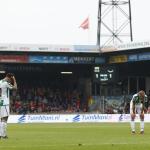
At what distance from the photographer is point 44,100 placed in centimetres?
5691

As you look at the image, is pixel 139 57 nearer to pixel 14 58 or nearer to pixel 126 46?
pixel 126 46

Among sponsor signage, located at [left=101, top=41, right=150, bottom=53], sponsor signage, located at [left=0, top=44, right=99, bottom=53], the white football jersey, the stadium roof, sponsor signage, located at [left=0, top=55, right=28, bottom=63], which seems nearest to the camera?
the white football jersey

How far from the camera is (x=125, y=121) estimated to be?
A: 43.5 meters

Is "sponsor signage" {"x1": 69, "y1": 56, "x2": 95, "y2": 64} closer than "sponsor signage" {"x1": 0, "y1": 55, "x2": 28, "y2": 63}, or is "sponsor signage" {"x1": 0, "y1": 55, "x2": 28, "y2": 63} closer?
"sponsor signage" {"x1": 0, "y1": 55, "x2": 28, "y2": 63}

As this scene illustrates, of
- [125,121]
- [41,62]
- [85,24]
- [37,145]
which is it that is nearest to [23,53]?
[41,62]

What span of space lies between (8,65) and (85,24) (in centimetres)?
771

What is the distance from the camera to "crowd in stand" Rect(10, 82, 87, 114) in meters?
55.6

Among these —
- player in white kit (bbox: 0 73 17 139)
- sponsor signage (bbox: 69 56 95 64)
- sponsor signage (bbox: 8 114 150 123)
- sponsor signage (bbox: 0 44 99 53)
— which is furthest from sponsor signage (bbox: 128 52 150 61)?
player in white kit (bbox: 0 73 17 139)

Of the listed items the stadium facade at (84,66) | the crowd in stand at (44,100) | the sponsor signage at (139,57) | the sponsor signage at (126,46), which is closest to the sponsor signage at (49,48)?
the stadium facade at (84,66)

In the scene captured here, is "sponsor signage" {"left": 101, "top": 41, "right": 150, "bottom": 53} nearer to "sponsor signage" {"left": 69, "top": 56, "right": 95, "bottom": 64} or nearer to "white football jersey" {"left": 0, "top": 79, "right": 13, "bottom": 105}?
"sponsor signage" {"left": 69, "top": 56, "right": 95, "bottom": 64}

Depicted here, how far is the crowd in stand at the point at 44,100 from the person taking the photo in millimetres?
55562

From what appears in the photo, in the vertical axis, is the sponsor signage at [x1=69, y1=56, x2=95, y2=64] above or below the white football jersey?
above

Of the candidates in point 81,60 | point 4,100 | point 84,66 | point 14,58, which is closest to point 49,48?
point 14,58

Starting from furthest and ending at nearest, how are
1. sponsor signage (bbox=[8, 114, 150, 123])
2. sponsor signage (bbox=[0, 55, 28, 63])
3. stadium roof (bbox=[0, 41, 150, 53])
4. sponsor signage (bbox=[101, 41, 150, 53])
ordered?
sponsor signage (bbox=[0, 55, 28, 63]) < stadium roof (bbox=[0, 41, 150, 53]) < sponsor signage (bbox=[101, 41, 150, 53]) < sponsor signage (bbox=[8, 114, 150, 123])
